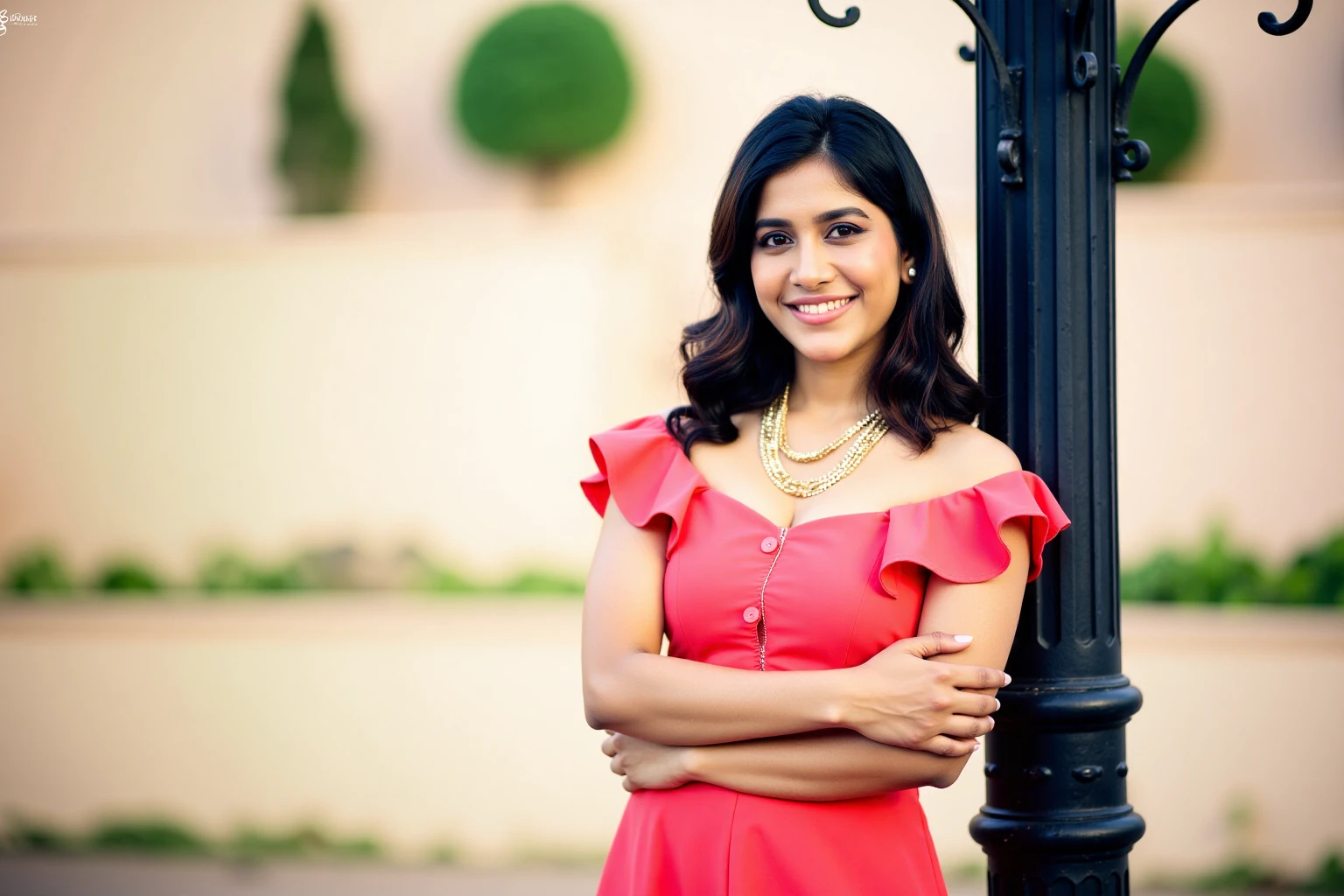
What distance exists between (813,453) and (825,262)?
294 millimetres

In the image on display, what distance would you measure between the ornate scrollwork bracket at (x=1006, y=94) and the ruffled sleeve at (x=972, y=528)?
0.42m

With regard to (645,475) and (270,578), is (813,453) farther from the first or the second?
(270,578)

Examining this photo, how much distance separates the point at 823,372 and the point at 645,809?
719 mm

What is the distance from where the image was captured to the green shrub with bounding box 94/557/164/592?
23.8 ft

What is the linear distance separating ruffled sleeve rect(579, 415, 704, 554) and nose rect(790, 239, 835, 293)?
337 mm

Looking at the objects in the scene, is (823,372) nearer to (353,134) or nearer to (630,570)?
(630,570)

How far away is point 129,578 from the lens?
23.8 feet

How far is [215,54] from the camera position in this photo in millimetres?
7723

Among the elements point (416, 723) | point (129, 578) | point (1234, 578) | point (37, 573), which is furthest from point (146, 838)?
point (1234, 578)

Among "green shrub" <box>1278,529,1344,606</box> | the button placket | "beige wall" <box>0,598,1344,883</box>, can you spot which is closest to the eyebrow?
the button placket

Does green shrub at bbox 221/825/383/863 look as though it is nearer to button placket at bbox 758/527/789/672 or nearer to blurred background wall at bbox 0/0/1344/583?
blurred background wall at bbox 0/0/1344/583

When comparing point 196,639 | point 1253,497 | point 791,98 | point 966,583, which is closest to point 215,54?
point 196,639

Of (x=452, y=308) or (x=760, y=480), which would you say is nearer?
(x=760, y=480)

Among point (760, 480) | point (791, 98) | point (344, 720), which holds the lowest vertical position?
point (344, 720)
